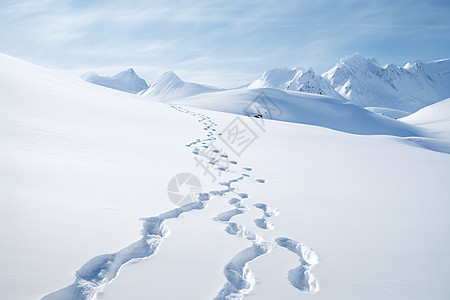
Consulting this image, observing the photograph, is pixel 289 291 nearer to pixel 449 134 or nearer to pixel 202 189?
pixel 202 189

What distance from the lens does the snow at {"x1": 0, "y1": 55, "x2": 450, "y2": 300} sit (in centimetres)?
237

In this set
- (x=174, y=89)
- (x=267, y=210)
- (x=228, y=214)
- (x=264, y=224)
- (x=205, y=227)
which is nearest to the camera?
(x=205, y=227)

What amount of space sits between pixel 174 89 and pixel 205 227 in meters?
166

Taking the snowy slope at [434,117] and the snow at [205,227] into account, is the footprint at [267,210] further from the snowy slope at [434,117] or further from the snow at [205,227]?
the snowy slope at [434,117]

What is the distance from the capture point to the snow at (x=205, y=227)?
237cm

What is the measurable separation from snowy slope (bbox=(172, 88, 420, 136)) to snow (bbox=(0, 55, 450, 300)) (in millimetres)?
47231

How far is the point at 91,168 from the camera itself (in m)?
5.17

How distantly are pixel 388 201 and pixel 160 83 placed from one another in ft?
650

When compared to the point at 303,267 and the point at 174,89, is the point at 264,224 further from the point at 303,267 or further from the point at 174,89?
the point at 174,89

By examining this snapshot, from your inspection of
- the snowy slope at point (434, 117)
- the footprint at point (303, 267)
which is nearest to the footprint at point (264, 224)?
the footprint at point (303, 267)

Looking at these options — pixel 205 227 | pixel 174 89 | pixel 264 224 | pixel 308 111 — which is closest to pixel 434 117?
pixel 308 111

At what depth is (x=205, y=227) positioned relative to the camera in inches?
137

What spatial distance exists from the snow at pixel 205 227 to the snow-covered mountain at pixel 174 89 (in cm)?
13063

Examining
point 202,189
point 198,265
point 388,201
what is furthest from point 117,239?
point 388,201
